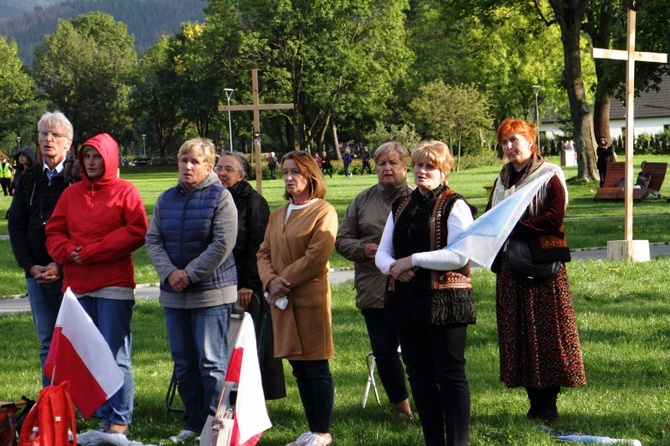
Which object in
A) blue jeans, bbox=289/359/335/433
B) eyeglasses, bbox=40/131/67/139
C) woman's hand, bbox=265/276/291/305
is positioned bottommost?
blue jeans, bbox=289/359/335/433

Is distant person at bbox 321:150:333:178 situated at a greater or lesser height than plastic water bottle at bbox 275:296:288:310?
lesser

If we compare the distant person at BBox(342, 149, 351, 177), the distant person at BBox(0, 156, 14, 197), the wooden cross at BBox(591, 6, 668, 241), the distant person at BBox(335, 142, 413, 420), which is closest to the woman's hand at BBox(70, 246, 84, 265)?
the distant person at BBox(335, 142, 413, 420)

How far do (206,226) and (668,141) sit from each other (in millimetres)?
71639

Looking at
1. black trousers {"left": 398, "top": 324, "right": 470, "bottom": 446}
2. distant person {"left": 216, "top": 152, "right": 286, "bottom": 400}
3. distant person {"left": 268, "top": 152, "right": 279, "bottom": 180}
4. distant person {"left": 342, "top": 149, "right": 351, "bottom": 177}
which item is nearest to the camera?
black trousers {"left": 398, "top": 324, "right": 470, "bottom": 446}

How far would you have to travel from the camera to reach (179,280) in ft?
21.7

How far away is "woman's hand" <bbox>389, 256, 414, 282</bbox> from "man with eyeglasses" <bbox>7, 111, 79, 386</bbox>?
8.82 feet

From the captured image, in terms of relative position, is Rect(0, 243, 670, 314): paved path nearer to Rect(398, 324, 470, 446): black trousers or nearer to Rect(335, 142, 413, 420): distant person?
Rect(335, 142, 413, 420): distant person

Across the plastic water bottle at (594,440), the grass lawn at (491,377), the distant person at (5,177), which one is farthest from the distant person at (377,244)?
the distant person at (5,177)

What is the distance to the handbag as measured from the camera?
21.7ft

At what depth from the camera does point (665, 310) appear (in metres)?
11.0

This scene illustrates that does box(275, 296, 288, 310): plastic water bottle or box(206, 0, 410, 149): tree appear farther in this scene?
box(206, 0, 410, 149): tree

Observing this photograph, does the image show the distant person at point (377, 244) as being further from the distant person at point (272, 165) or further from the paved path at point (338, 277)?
the distant person at point (272, 165)

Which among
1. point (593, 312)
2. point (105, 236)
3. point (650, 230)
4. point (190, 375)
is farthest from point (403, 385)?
point (650, 230)

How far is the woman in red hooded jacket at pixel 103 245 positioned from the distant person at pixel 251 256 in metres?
0.71
